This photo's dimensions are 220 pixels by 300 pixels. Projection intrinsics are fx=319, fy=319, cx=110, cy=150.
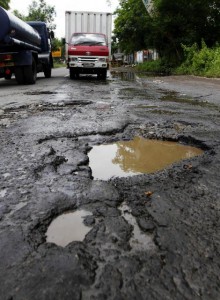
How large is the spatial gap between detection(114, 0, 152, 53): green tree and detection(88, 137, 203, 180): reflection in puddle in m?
20.7

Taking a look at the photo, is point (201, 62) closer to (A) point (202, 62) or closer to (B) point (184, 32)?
(A) point (202, 62)

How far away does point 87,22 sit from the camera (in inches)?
620

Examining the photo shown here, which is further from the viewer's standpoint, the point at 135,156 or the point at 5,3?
the point at 5,3

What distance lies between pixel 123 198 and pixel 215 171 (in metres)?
0.89

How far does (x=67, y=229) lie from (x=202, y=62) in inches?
680

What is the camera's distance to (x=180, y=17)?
64.1 ft

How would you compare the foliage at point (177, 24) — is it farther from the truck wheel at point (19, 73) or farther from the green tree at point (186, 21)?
the truck wheel at point (19, 73)

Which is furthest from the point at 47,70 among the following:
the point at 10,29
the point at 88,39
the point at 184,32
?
the point at 184,32

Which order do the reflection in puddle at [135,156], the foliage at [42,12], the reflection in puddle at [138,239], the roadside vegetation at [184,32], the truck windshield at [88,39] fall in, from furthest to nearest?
the foliage at [42,12] → the roadside vegetation at [184,32] → the truck windshield at [88,39] → the reflection in puddle at [135,156] → the reflection in puddle at [138,239]

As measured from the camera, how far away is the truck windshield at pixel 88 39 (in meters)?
13.2

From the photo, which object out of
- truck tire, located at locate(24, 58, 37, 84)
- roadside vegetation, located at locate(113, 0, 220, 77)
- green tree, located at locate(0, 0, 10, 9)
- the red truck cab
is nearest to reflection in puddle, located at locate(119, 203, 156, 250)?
truck tire, located at locate(24, 58, 37, 84)

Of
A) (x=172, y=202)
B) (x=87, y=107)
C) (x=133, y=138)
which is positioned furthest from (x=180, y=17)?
(x=172, y=202)

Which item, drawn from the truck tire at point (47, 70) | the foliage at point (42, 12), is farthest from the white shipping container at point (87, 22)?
the foliage at point (42, 12)

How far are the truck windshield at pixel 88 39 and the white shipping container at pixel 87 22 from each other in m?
2.29
